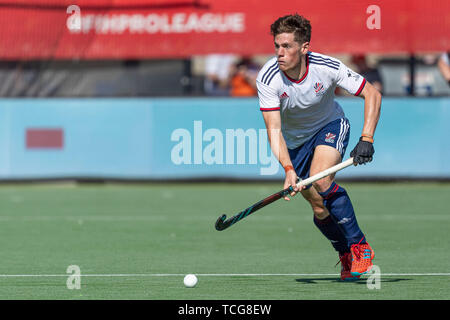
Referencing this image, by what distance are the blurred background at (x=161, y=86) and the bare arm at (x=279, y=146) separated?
305 inches

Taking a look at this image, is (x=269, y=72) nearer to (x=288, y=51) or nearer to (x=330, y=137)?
(x=288, y=51)

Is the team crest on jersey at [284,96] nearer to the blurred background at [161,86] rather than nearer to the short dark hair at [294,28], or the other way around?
the short dark hair at [294,28]

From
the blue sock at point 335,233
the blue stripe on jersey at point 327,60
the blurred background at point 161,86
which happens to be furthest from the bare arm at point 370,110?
the blurred background at point 161,86

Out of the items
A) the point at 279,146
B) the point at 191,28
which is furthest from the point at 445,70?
the point at 191,28

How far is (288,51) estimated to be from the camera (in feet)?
23.2

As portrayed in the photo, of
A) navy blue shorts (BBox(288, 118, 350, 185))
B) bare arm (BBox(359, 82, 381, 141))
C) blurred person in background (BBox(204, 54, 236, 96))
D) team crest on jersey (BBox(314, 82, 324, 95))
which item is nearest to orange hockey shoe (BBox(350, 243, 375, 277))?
navy blue shorts (BBox(288, 118, 350, 185))

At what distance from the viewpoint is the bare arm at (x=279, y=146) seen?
23.0 feet

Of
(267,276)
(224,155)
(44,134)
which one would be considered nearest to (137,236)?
(267,276)

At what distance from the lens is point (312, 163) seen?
7.42 m

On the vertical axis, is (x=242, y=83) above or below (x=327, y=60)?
above

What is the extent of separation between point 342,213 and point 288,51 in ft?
4.05

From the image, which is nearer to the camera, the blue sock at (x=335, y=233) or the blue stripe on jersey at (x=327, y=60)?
the blue stripe on jersey at (x=327, y=60)

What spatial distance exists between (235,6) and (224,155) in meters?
2.50

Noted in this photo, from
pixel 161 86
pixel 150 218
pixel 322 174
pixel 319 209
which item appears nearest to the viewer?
pixel 322 174
